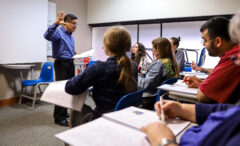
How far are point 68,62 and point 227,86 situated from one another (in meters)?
2.22

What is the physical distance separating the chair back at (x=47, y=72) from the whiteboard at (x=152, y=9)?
6.13 feet

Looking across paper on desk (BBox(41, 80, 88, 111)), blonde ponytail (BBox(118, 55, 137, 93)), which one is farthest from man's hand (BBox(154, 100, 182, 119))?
paper on desk (BBox(41, 80, 88, 111))

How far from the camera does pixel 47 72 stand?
12.3 feet

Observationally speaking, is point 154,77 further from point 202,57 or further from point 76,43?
point 76,43

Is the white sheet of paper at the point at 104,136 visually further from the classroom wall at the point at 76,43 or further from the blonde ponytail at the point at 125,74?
the classroom wall at the point at 76,43

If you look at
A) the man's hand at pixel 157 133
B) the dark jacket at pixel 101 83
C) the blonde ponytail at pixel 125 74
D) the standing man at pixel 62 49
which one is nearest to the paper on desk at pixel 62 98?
the dark jacket at pixel 101 83

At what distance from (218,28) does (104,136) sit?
1201mm

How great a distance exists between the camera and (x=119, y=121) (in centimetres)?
77

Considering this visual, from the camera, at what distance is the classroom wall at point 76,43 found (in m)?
3.54

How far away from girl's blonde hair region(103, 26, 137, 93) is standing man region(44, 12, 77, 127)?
149cm

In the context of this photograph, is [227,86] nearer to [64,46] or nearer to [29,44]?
[64,46]

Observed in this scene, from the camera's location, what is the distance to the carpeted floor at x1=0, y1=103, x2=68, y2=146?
223 centimetres

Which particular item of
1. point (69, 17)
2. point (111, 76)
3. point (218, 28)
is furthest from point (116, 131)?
point (69, 17)

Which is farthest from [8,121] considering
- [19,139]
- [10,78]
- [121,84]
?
[121,84]
